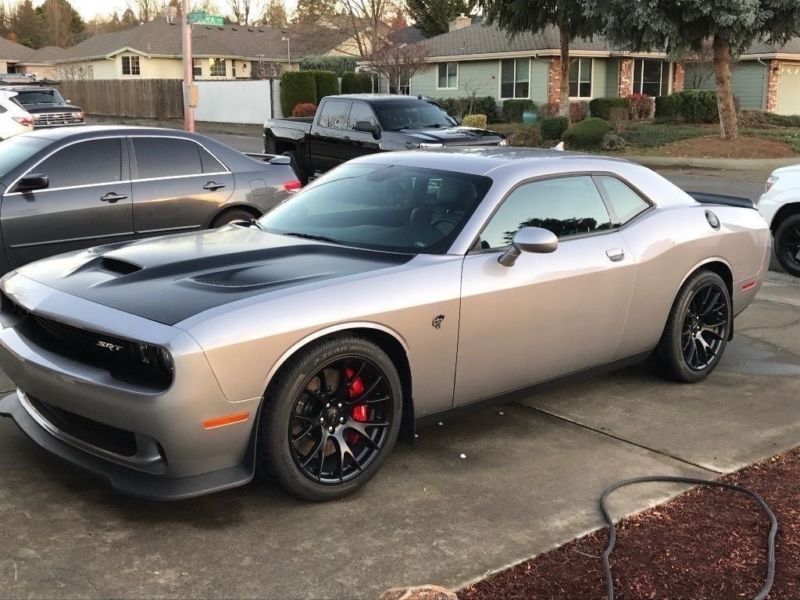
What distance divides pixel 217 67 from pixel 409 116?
46.3 m

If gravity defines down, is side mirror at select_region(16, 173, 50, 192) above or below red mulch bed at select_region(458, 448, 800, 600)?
above

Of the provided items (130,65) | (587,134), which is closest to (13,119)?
(587,134)

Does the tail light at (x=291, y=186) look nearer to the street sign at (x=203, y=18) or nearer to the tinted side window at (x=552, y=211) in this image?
the tinted side window at (x=552, y=211)

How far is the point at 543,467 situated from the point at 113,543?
2124 mm

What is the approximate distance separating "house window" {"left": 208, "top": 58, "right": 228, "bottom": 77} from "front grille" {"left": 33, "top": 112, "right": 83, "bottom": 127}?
119ft

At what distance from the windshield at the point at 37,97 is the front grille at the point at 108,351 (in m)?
21.4

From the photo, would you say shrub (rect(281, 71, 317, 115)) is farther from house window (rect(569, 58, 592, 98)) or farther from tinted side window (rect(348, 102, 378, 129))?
tinted side window (rect(348, 102, 378, 129))

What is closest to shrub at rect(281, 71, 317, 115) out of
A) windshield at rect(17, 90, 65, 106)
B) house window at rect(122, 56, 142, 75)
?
windshield at rect(17, 90, 65, 106)

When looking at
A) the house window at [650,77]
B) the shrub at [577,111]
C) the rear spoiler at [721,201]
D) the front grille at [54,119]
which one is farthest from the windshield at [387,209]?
the house window at [650,77]

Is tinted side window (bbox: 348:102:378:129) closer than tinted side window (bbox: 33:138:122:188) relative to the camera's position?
No

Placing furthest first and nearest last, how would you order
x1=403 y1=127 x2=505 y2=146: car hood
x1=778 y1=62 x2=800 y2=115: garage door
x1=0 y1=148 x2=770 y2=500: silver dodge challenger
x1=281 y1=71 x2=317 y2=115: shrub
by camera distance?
x1=778 y1=62 x2=800 y2=115: garage door, x1=281 y1=71 x2=317 y2=115: shrub, x1=403 y1=127 x2=505 y2=146: car hood, x1=0 y1=148 x2=770 y2=500: silver dodge challenger

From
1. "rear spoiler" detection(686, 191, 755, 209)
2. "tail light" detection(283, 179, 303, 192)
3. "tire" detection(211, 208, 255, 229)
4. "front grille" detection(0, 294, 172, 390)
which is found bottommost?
"tire" detection(211, 208, 255, 229)

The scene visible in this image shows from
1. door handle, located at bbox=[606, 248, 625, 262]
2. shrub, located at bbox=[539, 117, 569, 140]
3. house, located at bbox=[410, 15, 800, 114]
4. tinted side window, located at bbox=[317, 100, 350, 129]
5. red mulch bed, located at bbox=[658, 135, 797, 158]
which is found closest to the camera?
door handle, located at bbox=[606, 248, 625, 262]

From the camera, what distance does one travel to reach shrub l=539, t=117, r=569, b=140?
30031 mm
